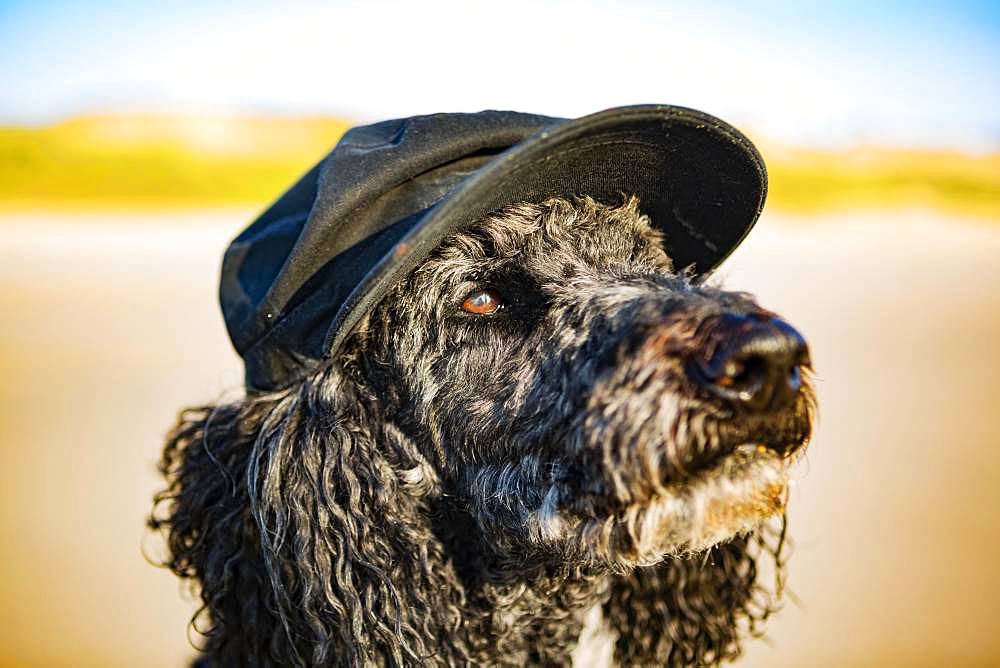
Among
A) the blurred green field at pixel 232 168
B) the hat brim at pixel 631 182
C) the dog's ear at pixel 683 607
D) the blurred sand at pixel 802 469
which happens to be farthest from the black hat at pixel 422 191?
the blurred green field at pixel 232 168

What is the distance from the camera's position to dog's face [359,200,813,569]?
152 centimetres

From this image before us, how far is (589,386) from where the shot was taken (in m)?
1.66

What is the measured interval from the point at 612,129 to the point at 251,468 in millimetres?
1148

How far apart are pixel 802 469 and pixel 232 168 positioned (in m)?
26.5

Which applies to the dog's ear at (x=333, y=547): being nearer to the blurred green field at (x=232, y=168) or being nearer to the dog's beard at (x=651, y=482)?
the dog's beard at (x=651, y=482)

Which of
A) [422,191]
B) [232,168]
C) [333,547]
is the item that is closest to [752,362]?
[422,191]

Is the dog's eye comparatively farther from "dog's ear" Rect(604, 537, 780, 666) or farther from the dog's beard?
"dog's ear" Rect(604, 537, 780, 666)

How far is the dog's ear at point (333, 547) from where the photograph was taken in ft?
6.32

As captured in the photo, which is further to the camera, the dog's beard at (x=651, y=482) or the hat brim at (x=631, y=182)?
the hat brim at (x=631, y=182)

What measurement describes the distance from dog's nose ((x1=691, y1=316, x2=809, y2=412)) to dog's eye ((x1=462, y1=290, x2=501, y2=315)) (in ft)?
1.93

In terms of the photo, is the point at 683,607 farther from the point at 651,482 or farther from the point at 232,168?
the point at 232,168

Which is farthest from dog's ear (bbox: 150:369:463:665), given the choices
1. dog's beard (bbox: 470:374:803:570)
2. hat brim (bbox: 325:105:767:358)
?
dog's beard (bbox: 470:374:803:570)

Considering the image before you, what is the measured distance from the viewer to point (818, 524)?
5.93 meters

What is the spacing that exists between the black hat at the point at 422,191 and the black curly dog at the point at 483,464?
0.32 feet
